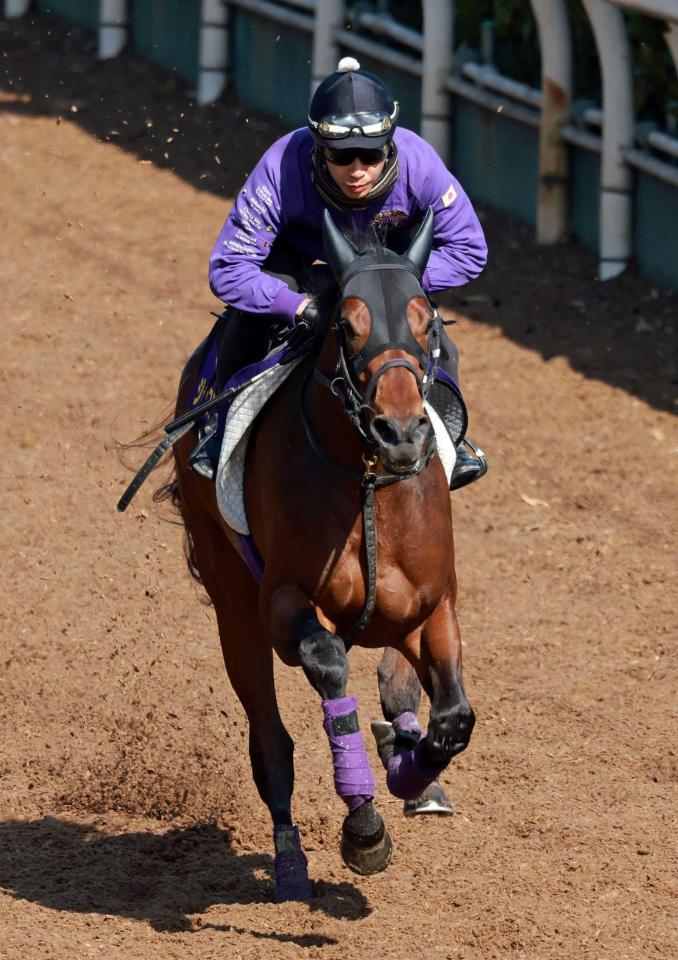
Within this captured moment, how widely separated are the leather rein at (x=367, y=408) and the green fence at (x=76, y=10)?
483 inches

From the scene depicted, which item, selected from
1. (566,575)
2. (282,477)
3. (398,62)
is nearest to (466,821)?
(282,477)

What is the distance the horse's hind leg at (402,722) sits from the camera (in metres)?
5.77

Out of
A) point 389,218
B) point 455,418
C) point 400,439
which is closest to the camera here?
point 400,439

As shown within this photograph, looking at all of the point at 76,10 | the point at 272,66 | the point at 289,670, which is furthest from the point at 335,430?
the point at 76,10

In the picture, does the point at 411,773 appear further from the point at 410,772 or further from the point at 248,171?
the point at 248,171

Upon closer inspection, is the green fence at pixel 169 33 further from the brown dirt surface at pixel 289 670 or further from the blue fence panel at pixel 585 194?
the blue fence panel at pixel 585 194

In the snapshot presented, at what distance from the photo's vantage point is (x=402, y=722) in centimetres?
596

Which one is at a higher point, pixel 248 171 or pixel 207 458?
pixel 207 458

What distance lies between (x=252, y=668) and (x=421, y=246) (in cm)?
200

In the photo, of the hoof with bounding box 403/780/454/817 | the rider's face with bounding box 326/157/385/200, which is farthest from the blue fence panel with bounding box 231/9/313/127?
the hoof with bounding box 403/780/454/817

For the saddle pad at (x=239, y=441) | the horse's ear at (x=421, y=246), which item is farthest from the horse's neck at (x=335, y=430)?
the horse's ear at (x=421, y=246)

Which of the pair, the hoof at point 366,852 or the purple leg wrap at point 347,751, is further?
the hoof at point 366,852

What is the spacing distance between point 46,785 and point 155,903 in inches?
49.6

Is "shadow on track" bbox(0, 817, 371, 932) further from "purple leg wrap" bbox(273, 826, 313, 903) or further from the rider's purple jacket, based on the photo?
the rider's purple jacket
